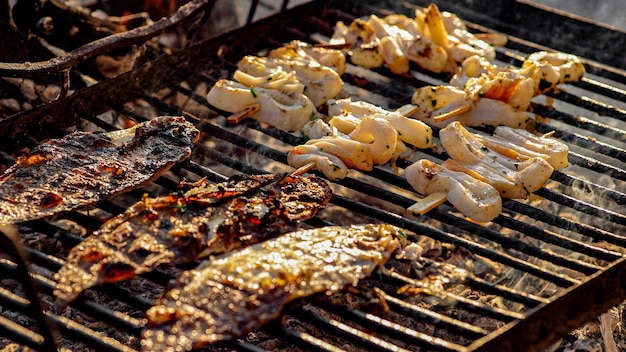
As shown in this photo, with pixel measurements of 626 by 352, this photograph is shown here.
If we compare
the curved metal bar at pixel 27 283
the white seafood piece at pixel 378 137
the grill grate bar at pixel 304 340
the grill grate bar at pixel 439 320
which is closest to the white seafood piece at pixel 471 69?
the white seafood piece at pixel 378 137

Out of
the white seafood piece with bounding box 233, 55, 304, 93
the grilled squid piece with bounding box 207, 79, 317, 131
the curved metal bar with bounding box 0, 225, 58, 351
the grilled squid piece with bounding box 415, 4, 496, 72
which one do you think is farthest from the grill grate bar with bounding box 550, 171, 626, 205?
the curved metal bar with bounding box 0, 225, 58, 351

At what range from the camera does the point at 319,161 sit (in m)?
4.03

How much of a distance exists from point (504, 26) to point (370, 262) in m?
3.47

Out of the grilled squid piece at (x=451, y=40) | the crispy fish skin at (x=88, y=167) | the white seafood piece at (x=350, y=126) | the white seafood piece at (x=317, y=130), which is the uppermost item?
the grilled squid piece at (x=451, y=40)

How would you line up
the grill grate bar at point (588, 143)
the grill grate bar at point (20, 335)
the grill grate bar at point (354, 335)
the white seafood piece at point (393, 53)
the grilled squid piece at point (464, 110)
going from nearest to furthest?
the grill grate bar at point (20, 335), the grill grate bar at point (354, 335), the grill grate bar at point (588, 143), the grilled squid piece at point (464, 110), the white seafood piece at point (393, 53)

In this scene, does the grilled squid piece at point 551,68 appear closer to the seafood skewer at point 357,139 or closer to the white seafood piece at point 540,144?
the white seafood piece at point 540,144

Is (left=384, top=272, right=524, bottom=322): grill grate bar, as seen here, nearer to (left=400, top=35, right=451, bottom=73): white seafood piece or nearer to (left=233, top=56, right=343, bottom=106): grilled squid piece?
(left=233, top=56, right=343, bottom=106): grilled squid piece

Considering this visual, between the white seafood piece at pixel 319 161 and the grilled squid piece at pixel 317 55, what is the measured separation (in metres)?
1.13

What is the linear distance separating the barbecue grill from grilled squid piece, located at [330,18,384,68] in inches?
5.0

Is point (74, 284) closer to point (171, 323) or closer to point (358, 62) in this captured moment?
point (171, 323)

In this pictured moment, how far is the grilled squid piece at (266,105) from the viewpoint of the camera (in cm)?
450

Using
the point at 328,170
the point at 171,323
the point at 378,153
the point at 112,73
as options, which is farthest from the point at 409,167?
the point at 112,73

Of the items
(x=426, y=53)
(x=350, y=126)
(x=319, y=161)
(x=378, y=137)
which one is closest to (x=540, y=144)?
(x=378, y=137)

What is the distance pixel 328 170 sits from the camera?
157 inches
